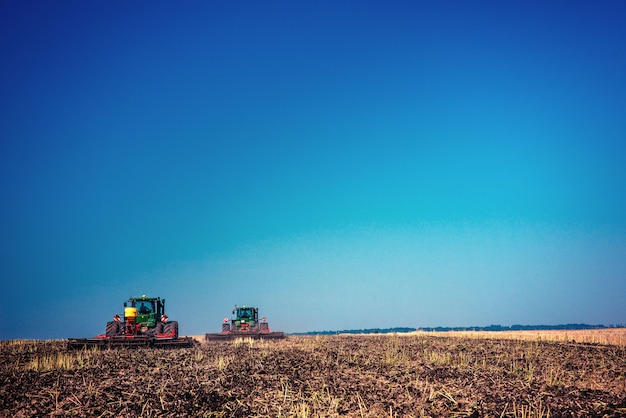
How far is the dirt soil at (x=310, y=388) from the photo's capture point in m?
8.39

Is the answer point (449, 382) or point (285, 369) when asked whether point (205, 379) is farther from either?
point (449, 382)

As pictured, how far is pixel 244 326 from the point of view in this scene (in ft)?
114

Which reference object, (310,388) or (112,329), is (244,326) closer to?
(112,329)

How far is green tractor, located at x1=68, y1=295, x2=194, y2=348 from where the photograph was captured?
2145 centimetres

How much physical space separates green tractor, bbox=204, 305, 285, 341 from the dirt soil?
16576mm

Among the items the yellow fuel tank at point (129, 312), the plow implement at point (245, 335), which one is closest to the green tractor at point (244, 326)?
the plow implement at point (245, 335)

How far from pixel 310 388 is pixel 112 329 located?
59.1 ft

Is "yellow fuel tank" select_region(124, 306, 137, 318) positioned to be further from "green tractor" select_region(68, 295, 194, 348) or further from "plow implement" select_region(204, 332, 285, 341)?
"plow implement" select_region(204, 332, 285, 341)

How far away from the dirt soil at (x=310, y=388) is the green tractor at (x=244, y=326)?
16.6 m

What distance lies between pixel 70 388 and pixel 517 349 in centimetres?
1667

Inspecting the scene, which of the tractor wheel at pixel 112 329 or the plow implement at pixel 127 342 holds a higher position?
the tractor wheel at pixel 112 329

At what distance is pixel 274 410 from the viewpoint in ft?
27.7

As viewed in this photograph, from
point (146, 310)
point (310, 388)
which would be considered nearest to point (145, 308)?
point (146, 310)

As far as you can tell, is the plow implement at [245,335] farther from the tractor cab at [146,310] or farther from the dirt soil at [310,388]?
the dirt soil at [310,388]
